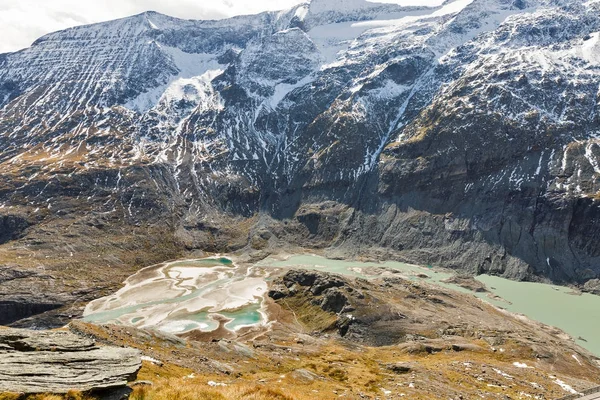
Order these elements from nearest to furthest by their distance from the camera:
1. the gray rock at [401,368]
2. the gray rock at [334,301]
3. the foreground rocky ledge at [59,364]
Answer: the foreground rocky ledge at [59,364]
the gray rock at [401,368]
the gray rock at [334,301]

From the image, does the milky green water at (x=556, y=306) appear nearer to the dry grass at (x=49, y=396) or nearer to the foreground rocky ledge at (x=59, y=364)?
the foreground rocky ledge at (x=59, y=364)

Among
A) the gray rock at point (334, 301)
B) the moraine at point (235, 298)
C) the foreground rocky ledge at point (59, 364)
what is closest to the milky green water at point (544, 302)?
the moraine at point (235, 298)

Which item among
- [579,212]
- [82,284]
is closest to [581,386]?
[579,212]

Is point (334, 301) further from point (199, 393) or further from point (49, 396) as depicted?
point (49, 396)

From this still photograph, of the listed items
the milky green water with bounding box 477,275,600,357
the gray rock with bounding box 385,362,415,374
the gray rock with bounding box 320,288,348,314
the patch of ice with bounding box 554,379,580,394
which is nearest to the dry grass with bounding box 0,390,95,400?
the gray rock with bounding box 385,362,415,374

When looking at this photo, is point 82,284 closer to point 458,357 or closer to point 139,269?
point 139,269

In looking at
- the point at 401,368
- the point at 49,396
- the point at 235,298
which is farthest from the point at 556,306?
the point at 49,396

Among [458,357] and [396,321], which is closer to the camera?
[458,357]
